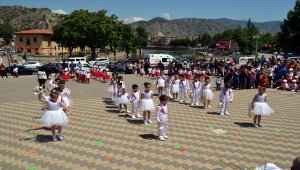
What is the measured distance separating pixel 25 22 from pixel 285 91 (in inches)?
7324

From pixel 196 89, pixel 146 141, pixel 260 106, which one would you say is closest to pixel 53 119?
pixel 146 141

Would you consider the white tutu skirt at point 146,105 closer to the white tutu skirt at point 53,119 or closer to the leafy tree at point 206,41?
the white tutu skirt at point 53,119

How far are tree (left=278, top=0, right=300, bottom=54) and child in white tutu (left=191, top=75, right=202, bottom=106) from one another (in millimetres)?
40386

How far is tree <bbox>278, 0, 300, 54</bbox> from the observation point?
5047cm

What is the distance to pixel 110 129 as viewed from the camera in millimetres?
11961

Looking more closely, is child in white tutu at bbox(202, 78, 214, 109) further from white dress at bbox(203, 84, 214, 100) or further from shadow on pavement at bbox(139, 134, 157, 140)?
shadow on pavement at bbox(139, 134, 157, 140)

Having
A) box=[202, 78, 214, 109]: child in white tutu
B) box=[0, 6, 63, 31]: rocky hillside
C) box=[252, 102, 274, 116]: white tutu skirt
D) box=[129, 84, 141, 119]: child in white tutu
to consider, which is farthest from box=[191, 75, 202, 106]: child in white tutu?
box=[0, 6, 63, 31]: rocky hillside

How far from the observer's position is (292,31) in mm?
51188

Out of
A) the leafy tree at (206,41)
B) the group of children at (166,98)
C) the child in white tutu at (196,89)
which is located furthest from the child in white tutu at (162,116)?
the leafy tree at (206,41)

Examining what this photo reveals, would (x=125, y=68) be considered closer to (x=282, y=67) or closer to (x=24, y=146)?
(x=282, y=67)

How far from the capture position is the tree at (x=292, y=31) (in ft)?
166

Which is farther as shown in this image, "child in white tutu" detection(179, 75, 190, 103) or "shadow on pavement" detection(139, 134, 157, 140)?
"child in white tutu" detection(179, 75, 190, 103)

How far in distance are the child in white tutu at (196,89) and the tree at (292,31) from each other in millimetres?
40386

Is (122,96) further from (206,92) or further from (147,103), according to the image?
(206,92)
